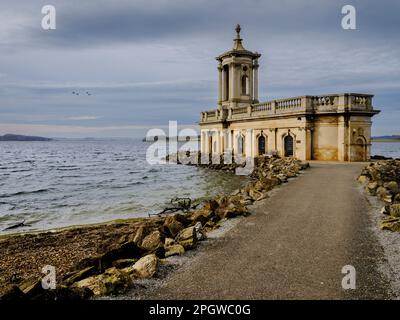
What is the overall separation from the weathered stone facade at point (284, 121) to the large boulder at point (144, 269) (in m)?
22.9

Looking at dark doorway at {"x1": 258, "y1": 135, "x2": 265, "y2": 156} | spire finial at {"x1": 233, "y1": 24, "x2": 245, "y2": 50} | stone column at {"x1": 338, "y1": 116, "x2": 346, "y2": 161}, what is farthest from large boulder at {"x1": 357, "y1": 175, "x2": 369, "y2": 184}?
spire finial at {"x1": 233, "y1": 24, "x2": 245, "y2": 50}

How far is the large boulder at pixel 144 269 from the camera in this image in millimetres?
7293

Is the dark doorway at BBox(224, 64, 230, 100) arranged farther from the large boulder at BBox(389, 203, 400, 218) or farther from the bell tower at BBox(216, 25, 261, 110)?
the large boulder at BBox(389, 203, 400, 218)

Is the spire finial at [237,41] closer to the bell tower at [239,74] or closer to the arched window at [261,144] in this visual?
the bell tower at [239,74]

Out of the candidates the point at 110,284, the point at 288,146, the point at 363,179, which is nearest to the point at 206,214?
the point at 110,284

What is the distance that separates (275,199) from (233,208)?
272 cm

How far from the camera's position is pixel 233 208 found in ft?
41.3

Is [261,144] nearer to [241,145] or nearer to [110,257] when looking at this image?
[241,145]

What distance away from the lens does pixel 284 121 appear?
31.0m

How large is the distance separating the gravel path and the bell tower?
3068 cm

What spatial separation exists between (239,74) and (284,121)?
13.5 metres

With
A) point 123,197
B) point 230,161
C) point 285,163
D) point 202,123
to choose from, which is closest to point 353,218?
point 285,163

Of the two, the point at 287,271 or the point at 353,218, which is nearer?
the point at 287,271

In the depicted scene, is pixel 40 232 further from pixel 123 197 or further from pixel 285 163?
pixel 285 163
